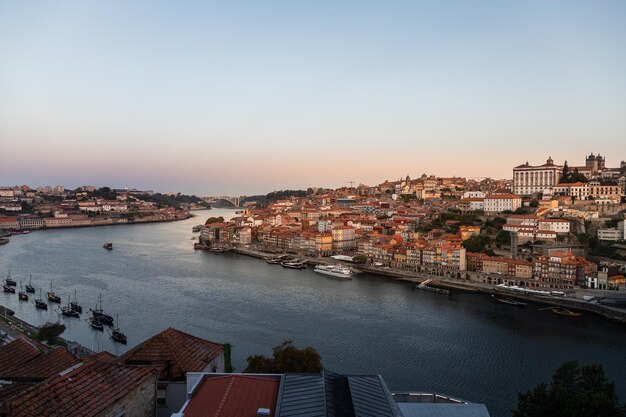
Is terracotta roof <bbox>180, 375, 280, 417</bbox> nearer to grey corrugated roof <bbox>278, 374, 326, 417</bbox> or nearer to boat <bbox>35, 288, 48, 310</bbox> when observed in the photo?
grey corrugated roof <bbox>278, 374, 326, 417</bbox>

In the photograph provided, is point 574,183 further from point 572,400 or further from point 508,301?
point 572,400

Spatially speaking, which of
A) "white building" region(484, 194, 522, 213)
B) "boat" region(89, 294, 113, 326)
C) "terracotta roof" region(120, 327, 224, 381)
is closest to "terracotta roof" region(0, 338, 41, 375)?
"terracotta roof" region(120, 327, 224, 381)

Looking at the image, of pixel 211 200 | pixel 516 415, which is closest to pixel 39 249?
pixel 516 415

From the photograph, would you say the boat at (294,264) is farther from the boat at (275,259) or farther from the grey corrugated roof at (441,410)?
the grey corrugated roof at (441,410)

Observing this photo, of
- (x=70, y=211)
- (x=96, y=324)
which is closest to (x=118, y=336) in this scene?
(x=96, y=324)

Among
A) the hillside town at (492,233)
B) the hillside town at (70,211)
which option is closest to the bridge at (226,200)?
the hillside town at (70,211)

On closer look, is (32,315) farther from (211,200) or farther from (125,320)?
(211,200)
